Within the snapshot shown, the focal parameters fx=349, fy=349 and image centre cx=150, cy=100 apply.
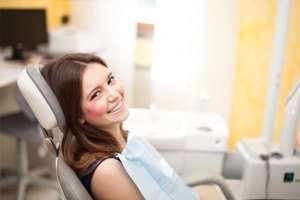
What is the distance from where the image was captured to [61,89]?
99 cm

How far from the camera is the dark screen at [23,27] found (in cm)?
237

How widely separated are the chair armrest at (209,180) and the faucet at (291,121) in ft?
0.79

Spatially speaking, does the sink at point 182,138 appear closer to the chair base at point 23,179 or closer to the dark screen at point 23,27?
the chair base at point 23,179

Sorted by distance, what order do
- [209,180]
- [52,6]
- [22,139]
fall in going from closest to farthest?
[209,180] → [22,139] → [52,6]

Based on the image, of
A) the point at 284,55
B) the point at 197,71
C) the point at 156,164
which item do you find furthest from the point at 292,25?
the point at 197,71

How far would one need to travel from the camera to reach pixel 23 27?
2.46 m

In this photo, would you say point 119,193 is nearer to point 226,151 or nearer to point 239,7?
point 226,151

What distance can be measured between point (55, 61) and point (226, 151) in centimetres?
87

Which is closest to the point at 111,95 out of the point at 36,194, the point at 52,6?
the point at 36,194

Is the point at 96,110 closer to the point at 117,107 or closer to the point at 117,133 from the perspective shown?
the point at 117,107

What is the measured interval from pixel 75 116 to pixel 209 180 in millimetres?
518

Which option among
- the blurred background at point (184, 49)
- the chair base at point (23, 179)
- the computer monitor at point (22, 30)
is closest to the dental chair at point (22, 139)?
the chair base at point (23, 179)

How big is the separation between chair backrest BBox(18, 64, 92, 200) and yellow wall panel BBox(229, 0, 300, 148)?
75cm

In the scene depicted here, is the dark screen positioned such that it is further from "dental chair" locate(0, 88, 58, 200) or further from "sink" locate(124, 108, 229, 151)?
"sink" locate(124, 108, 229, 151)
